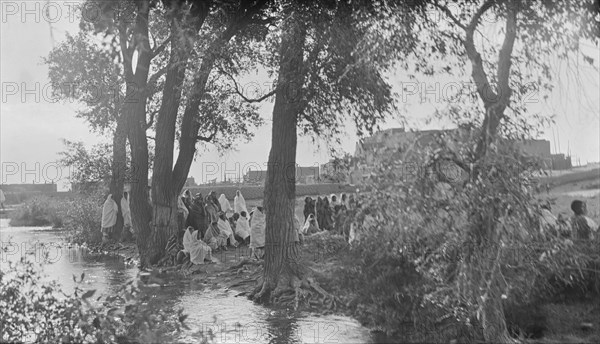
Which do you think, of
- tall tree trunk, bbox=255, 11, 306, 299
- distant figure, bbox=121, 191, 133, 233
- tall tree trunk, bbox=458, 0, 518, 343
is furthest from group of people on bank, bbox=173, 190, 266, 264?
tall tree trunk, bbox=458, 0, 518, 343

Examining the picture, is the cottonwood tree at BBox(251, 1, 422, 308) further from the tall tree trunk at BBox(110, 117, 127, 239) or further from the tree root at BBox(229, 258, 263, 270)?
the tall tree trunk at BBox(110, 117, 127, 239)

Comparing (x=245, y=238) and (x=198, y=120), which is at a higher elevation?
(x=198, y=120)

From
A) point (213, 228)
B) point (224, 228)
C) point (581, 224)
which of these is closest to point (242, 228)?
point (224, 228)

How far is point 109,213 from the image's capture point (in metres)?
24.9

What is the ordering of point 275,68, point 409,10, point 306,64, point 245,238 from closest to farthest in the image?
point 409,10, point 306,64, point 275,68, point 245,238

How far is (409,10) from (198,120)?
10.1m

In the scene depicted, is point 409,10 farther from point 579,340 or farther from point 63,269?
point 63,269

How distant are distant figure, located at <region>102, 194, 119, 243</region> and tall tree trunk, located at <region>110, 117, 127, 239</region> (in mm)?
433

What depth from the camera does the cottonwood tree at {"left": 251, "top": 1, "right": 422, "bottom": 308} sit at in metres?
10.6

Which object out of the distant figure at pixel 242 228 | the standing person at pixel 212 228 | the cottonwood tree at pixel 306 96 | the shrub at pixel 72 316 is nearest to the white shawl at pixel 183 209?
the standing person at pixel 212 228

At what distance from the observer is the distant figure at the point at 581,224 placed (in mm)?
9884

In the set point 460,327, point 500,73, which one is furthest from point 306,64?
point 460,327

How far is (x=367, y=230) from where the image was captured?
8258 millimetres

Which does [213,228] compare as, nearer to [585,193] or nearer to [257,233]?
[257,233]
